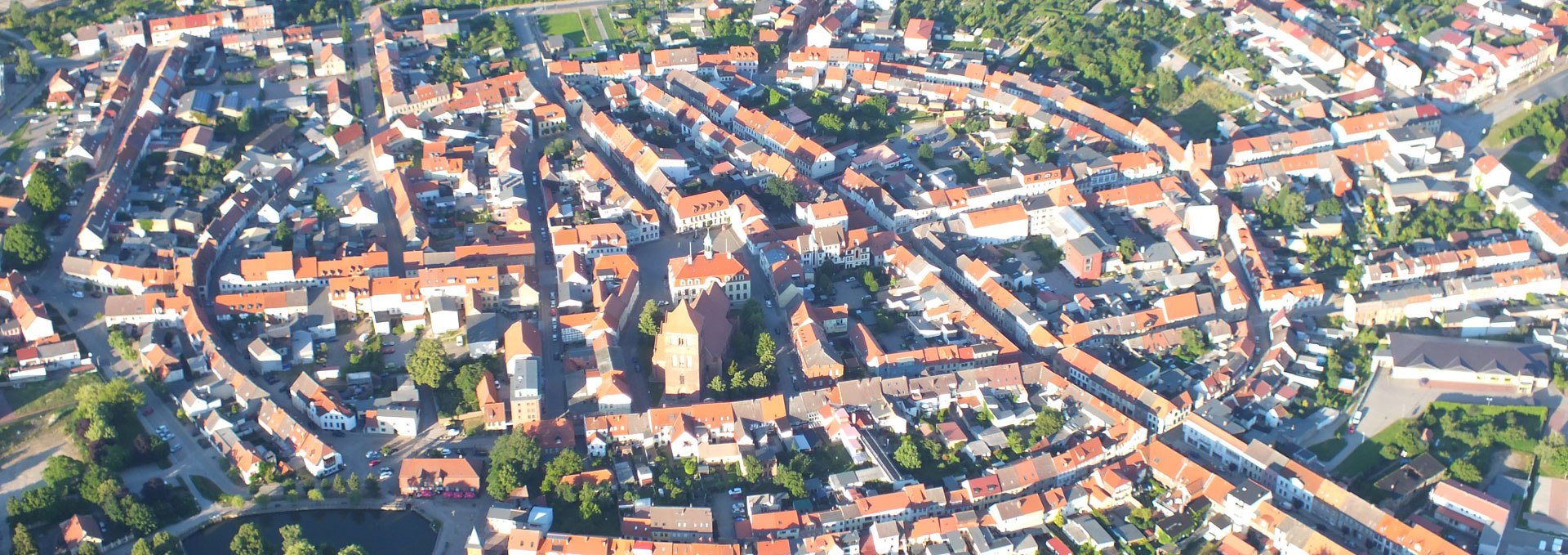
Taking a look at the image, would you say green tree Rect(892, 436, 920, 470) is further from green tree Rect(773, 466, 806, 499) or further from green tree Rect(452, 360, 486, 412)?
green tree Rect(452, 360, 486, 412)

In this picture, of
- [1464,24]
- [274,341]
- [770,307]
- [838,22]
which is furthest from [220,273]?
[1464,24]

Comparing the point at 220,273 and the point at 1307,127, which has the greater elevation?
the point at 1307,127

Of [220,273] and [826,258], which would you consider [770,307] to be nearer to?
[826,258]

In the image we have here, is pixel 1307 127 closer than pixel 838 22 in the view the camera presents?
Yes

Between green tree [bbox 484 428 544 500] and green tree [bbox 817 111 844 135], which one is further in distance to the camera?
green tree [bbox 817 111 844 135]

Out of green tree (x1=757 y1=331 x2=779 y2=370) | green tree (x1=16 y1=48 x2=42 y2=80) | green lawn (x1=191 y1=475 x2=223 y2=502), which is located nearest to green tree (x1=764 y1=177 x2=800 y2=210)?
green tree (x1=757 y1=331 x2=779 y2=370)

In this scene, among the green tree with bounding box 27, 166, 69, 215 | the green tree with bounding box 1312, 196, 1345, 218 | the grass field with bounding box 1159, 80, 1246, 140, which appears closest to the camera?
the green tree with bounding box 27, 166, 69, 215
